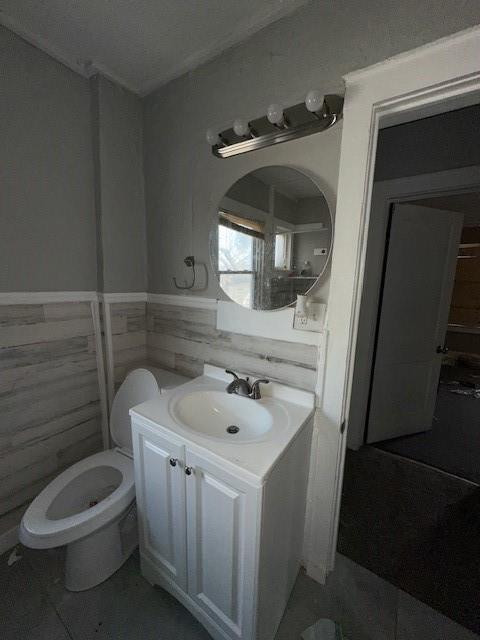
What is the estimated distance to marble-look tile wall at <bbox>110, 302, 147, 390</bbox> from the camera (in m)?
1.57

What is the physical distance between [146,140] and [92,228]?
0.61m

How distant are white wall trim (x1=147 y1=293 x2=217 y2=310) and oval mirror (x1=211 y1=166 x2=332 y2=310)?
13 cm

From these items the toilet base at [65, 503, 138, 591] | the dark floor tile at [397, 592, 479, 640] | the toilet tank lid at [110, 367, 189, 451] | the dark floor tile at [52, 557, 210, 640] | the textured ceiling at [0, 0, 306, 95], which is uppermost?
the textured ceiling at [0, 0, 306, 95]

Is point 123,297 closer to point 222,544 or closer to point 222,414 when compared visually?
point 222,414

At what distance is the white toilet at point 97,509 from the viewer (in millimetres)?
997

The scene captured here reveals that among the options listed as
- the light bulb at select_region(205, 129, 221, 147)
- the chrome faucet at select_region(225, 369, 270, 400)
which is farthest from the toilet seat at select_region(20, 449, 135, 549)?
the light bulb at select_region(205, 129, 221, 147)

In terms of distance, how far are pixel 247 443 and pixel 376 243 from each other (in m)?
1.74

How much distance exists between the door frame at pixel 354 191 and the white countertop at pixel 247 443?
0.14 m

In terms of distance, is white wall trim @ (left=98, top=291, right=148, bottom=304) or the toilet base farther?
white wall trim @ (left=98, top=291, right=148, bottom=304)

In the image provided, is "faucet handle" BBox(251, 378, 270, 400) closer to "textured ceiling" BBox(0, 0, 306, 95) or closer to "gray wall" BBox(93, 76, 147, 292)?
"gray wall" BBox(93, 76, 147, 292)

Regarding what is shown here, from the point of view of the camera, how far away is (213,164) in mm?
1284

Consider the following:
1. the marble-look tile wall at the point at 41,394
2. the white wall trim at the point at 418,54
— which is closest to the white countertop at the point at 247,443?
the marble-look tile wall at the point at 41,394

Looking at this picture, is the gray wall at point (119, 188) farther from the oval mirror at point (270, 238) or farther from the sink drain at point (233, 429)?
the sink drain at point (233, 429)

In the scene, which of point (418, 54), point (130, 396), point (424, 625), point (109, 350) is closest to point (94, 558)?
point (130, 396)
